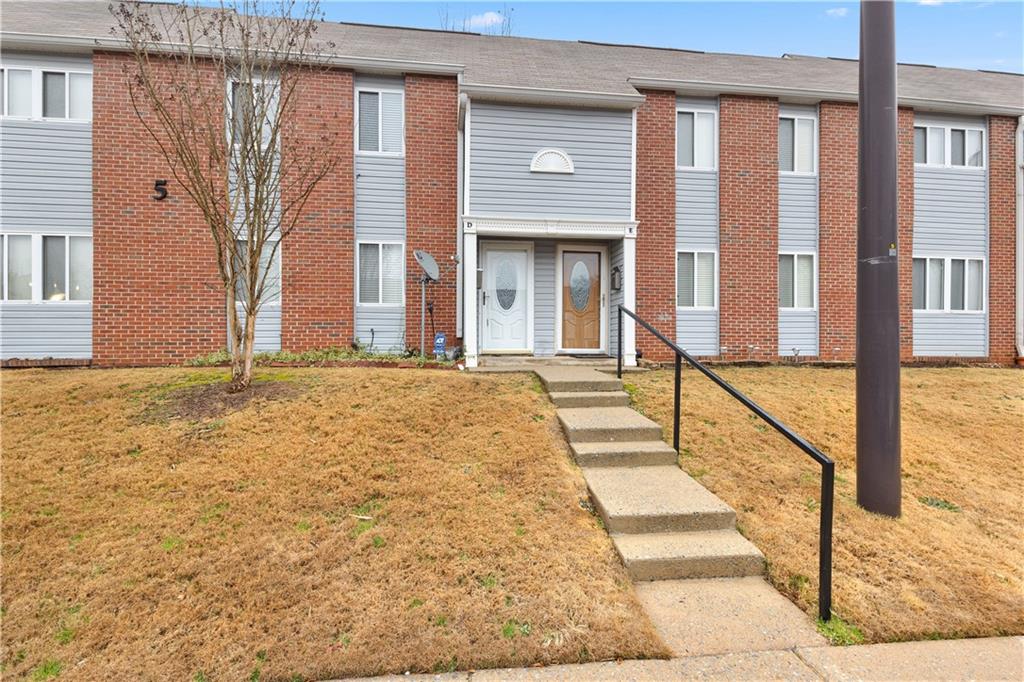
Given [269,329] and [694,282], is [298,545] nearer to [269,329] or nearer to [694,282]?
[269,329]

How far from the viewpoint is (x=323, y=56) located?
9.32 meters

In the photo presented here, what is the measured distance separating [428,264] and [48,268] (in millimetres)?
6775

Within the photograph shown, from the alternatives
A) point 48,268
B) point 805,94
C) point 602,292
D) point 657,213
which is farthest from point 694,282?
point 48,268

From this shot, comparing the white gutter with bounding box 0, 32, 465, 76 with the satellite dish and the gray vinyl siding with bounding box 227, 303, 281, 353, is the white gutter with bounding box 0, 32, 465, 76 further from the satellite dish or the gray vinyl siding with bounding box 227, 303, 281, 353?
the gray vinyl siding with bounding box 227, 303, 281, 353

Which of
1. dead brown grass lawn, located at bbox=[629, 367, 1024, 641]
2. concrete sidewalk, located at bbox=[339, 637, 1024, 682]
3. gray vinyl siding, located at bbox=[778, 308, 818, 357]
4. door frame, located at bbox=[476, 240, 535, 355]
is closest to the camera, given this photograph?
concrete sidewalk, located at bbox=[339, 637, 1024, 682]

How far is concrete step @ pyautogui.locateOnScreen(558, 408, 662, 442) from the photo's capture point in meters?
4.92

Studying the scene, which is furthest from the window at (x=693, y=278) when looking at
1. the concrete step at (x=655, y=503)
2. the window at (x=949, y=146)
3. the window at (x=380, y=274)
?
the concrete step at (x=655, y=503)

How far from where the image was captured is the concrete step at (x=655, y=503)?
359cm

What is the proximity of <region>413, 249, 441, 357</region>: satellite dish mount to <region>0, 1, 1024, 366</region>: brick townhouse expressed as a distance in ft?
0.78

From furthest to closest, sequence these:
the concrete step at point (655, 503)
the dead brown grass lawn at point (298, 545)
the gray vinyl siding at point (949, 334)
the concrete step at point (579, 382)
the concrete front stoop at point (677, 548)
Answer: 1. the gray vinyl siding at point (949, 334)
2. the concrete step at point (579, 382)
3. the concrete step at point (655, 503)
4. the concrete front stoop at point (677, 548)
5. the dead brown grass lawn at point (298, 545)

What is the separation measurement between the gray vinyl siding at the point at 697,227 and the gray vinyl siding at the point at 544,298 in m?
2.74

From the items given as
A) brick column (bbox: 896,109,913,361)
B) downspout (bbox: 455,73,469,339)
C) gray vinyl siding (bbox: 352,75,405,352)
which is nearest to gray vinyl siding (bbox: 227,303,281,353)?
gray vinyl siding (bbox: 352,75,405,352)

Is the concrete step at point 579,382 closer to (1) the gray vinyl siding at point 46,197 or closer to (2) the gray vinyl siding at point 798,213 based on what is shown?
(2) the gray vinyl siding at point 798,213

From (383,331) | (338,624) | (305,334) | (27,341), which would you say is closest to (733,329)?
(383,331)
